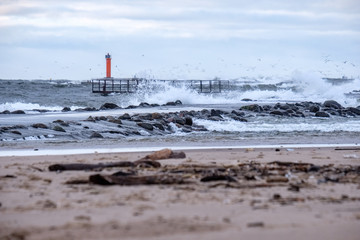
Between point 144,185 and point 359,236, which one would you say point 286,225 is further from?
point 144,185

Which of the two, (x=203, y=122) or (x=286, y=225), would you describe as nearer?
(x=286, y=225)

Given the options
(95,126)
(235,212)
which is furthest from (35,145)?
(235,212)

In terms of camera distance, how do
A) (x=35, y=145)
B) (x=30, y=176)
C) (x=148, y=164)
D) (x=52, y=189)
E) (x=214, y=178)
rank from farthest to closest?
(x=35, y=145) < (x=148, y=164) < (x=30, y=176) < (x=214, y=178) < (x=52, y=189)

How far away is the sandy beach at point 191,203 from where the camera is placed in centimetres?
348

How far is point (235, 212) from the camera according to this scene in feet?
13.1

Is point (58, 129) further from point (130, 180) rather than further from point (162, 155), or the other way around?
point (130, 180)

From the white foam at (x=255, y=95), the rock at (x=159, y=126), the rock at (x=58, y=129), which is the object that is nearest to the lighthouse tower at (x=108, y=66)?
the white foam at (x=255, y=95)

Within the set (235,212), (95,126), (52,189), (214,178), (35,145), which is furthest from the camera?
(95,126)

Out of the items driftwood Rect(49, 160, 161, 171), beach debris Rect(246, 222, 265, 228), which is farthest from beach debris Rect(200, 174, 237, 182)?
beach debris Rect(246, 222, 265, 228)

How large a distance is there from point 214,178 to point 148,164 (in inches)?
51.7

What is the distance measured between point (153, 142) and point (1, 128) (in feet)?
11.8

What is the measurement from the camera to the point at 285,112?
22406 millimetres

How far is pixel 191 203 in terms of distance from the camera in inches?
170

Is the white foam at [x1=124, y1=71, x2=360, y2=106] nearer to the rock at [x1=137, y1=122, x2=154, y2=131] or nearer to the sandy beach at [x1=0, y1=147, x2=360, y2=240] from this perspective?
the rock at [x1=137, y1=122, x2=154, y2=131]
